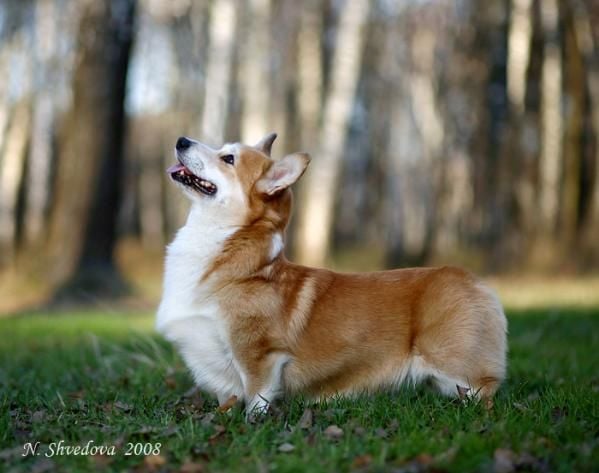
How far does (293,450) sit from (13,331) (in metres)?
5.78

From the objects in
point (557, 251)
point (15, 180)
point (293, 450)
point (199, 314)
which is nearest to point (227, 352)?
point (199, 314)

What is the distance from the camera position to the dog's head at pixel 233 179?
15.1ft

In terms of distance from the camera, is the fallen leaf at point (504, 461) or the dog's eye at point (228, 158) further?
the dog's eye at point (228, 158)

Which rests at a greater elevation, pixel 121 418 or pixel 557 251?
pixel 121 418

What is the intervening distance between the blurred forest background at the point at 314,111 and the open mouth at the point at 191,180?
6.80 m

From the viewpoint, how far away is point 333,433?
150 inches

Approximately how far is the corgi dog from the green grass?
0.63 ft

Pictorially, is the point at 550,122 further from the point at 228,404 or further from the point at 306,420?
the point at 306,420

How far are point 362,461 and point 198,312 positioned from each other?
145 cm

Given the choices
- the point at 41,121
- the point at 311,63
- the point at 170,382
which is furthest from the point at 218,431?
the point at 41,121

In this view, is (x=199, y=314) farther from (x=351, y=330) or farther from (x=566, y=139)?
(x=566, y=139)

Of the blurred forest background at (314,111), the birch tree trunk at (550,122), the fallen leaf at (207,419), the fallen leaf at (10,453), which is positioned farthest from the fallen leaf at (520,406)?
the birch tree trunk at (550,122)

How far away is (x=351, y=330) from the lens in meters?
4.59

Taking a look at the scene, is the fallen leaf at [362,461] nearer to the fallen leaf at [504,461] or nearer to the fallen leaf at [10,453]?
the fallen leaf at [504,461]
